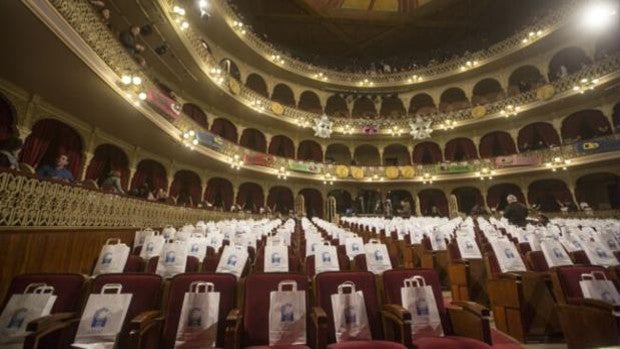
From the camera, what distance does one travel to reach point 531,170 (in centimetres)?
1384

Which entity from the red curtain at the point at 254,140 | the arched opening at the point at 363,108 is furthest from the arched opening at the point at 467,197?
the red curtain at the point at 254,140

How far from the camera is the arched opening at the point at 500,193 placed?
16.1m

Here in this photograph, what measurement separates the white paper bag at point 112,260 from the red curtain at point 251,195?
1329cm

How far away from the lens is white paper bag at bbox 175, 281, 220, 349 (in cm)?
200

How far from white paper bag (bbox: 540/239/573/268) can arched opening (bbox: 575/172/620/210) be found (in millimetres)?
14058

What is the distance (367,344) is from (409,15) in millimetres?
18525

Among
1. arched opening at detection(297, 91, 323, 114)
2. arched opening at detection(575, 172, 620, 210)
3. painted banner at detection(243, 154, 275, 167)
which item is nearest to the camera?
arched opening at detection(575, 172, 620, 210)

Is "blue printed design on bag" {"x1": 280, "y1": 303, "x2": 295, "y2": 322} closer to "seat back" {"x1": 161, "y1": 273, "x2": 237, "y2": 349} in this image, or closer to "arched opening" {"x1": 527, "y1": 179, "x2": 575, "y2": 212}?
"seat back" {"x1": 161, "y1": 273, "x2": 237, "y2": 349}

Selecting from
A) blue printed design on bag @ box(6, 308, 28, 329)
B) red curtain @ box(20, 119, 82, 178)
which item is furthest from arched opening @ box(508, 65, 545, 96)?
red curtain @ box(20, 119, 82, 178)

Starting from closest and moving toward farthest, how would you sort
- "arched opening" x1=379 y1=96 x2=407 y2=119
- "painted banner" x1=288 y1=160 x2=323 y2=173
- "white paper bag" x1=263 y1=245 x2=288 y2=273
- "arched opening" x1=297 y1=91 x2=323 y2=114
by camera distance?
"white paper bag" x1=263 y1=245 x2=288 y2=273, "painted banner" x1=288 y1=160 x2=323 y2=173, "arched opening" x1=297 y1=91 x2=323 y2=114, "arched opening" x1=379 y1=96 x2=407 y2=119

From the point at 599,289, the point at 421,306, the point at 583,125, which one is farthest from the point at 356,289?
the point at 583,125

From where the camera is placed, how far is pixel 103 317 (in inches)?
79.0

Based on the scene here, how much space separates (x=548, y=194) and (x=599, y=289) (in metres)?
16.2

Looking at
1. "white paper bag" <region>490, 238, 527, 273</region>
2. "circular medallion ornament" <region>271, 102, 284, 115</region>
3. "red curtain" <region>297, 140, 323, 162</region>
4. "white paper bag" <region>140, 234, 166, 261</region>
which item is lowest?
"white paper bag" <region>490, 238, 527, 273</region>
